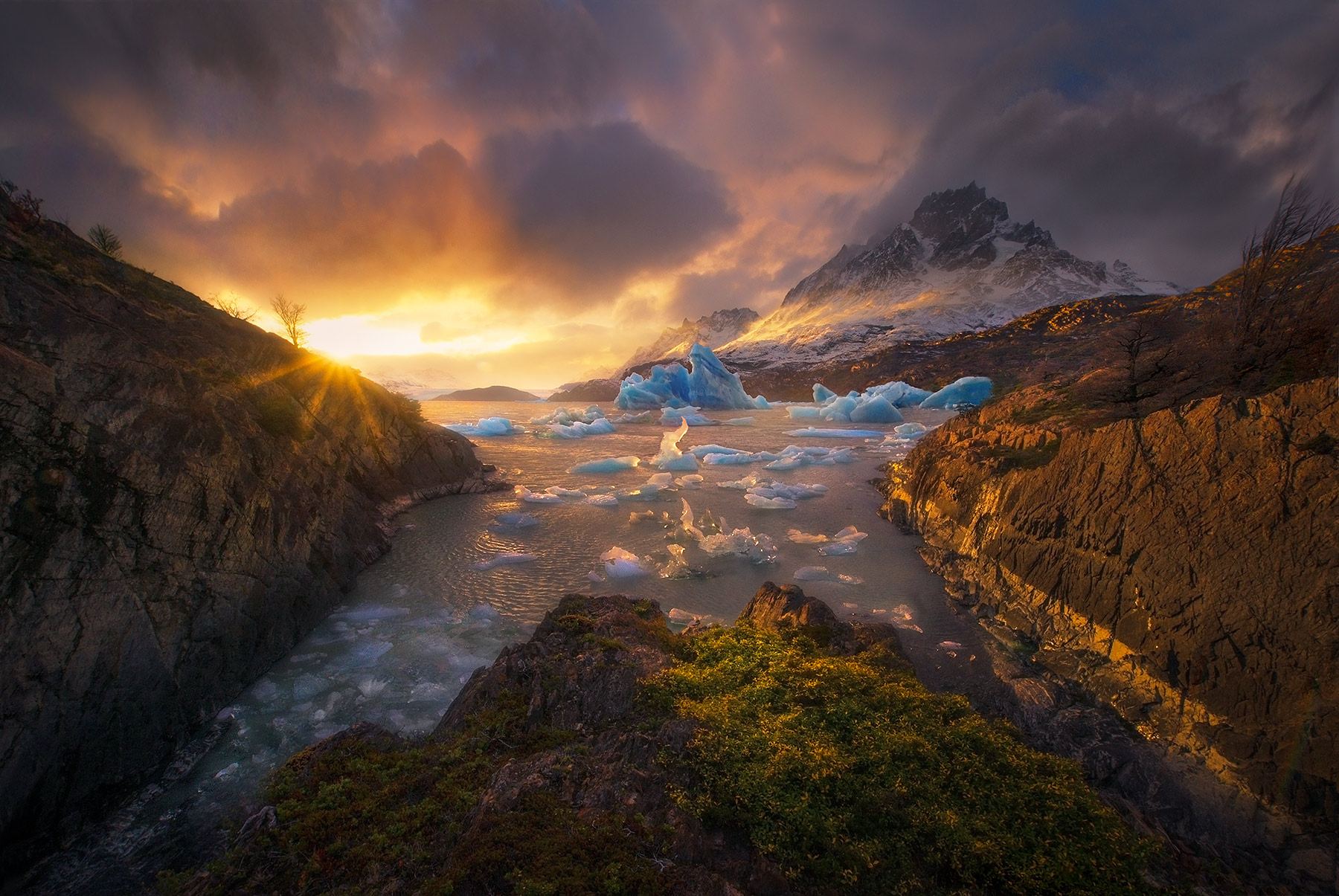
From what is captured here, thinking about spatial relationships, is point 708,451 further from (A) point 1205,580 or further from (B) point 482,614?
(A) point 1205,580

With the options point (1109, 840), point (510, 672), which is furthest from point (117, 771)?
point (1109, 840)

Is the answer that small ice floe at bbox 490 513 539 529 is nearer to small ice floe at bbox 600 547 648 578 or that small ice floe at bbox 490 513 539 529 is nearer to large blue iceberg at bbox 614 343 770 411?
small ice floe at bbox 600 547 648 578

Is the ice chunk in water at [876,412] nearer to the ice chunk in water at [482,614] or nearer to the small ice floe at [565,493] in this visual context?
the small ice floe at [565,493]

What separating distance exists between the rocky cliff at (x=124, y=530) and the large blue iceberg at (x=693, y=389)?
63.1m

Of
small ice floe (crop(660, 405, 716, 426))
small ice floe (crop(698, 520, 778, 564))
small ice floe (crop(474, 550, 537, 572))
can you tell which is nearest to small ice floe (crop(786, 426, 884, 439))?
small ice floe (crop(660, 405, 716, 426))

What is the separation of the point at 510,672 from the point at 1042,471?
44.8 ft

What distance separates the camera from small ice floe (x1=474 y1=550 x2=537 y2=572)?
1580 centimetres

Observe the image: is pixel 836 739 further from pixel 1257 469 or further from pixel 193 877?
pixel 1257 469

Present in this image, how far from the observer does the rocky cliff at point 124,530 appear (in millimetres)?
6988

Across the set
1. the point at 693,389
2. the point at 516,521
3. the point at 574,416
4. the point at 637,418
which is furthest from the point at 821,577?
the point at 693,389

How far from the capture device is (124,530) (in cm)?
892

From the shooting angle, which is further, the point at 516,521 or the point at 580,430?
the point at 580,430

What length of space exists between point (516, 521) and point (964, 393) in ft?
199

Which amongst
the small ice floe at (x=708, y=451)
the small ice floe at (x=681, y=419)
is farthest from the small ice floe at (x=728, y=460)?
the small ice floe at (x=681, y=419)
